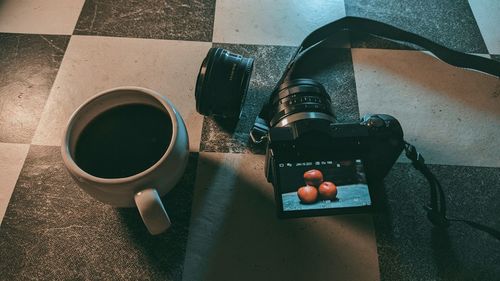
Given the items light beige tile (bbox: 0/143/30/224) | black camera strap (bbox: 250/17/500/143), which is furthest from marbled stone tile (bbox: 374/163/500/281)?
light beige tile (bbox: 0/143/30/224)

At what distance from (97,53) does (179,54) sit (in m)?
0.16

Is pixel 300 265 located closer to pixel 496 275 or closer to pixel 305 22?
pixel 496 275

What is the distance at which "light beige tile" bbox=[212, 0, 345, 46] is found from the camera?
0.73 m

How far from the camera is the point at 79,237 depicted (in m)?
0.54

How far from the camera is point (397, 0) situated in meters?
0.79

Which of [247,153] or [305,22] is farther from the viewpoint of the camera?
[305,22]

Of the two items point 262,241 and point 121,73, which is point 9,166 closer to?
point 121,73

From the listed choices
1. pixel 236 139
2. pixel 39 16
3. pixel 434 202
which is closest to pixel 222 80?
pixel 236 139

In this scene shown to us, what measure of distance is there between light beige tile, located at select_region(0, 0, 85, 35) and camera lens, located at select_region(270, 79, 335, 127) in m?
0.47

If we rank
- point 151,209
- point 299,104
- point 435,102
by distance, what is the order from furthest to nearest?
point 435,102 → point 299,104 → point 151,209

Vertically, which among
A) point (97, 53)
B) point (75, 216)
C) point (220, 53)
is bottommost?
point (75, 216)

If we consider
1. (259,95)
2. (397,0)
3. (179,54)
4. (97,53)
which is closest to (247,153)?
(259,95)

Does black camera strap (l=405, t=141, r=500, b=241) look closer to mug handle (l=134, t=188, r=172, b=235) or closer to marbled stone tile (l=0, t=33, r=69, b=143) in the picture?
mug handle (l=134, t=188, r=172, b=235)

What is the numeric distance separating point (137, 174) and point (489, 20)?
30.0 inches
